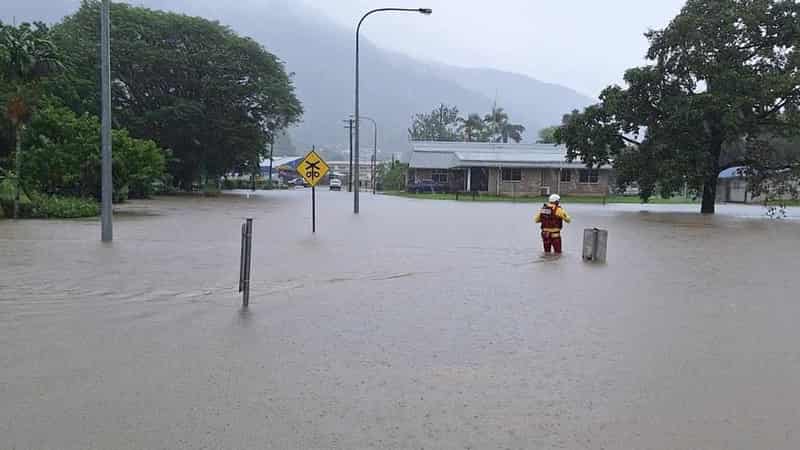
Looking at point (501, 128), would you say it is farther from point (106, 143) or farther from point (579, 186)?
point (106, 143)

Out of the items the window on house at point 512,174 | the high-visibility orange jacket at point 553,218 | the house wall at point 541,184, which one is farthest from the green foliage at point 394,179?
the high-visibility orange jacket at point 553,218

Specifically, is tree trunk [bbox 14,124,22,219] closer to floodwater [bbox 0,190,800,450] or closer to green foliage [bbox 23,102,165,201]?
green foliage [bbox 23,102,165,201]

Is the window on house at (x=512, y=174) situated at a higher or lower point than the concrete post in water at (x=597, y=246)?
higher

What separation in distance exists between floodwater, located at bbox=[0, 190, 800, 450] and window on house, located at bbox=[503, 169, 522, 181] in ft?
164

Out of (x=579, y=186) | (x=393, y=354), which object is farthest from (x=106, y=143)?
(x=579, y=186)

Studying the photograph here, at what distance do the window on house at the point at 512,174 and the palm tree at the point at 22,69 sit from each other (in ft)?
149

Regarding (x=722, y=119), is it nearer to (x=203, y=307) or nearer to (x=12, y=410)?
(x=203, y=307)

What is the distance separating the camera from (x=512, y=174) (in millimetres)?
63031

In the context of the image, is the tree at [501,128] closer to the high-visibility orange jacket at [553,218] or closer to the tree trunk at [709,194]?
the tree trunk at [709,194]

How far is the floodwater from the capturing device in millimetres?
4500

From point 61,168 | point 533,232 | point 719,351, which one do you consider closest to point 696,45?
point 533,232

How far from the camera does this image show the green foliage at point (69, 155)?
22828mm

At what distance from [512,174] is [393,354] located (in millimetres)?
57878

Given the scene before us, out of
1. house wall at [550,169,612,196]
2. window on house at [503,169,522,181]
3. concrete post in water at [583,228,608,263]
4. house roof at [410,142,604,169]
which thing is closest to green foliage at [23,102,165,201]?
concrete post in water at [583,228,608,263]
